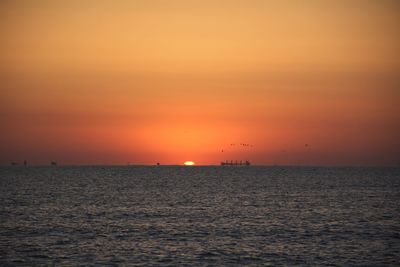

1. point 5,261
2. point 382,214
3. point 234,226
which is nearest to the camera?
point 5,261

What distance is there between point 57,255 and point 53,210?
3999 centimetres

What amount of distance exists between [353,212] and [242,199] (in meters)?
29.4

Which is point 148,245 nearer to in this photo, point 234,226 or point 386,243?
point 234,226

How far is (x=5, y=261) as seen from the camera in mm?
50000

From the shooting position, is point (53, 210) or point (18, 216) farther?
point (53, 210)

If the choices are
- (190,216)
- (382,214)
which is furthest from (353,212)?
(190,216)

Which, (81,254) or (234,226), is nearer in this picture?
(81,254)

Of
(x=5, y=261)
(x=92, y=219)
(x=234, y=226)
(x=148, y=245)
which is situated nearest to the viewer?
(x=5, y=261)

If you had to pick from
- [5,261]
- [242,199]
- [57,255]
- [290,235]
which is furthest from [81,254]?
[242,199]

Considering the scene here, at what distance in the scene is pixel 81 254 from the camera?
176ft

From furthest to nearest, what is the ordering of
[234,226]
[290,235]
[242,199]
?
[242,199]
[234,226]
[290,235]

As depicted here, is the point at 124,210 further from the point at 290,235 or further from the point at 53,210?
the point at 290,235

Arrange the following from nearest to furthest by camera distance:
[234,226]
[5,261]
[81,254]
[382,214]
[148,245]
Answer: [5,261], [81,254], [148,245], [234,226], [382,214]

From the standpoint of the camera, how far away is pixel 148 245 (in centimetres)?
5862
